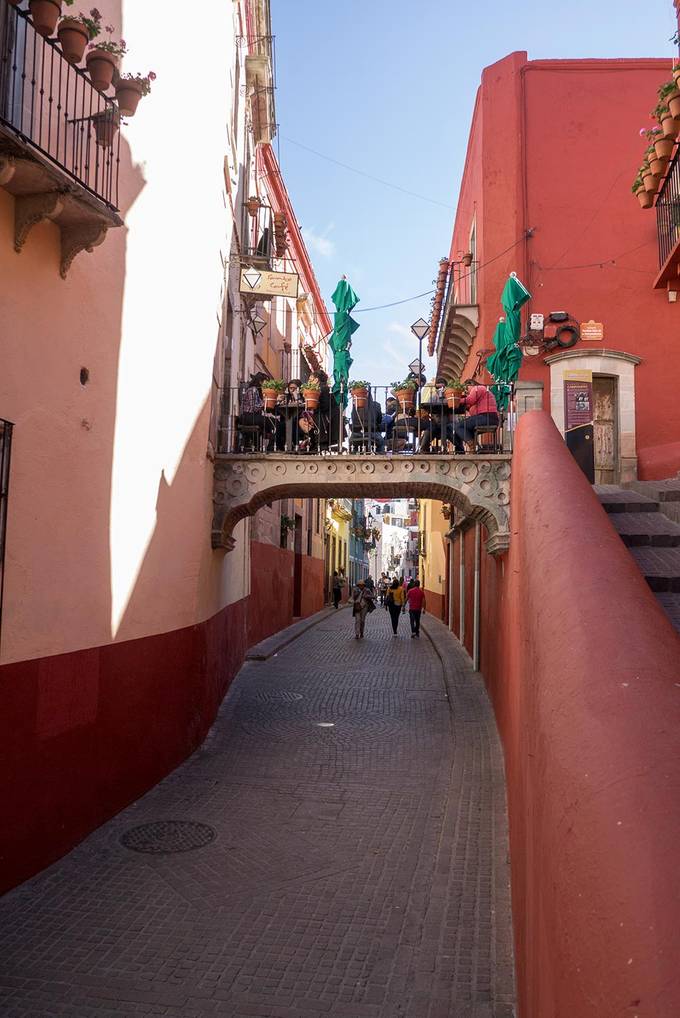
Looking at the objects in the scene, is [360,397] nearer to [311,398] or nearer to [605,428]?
[311,398]

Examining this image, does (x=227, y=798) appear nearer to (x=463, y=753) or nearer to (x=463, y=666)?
(x=463, y=753)

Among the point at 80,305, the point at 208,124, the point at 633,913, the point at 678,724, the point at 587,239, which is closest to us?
the point at 633,913

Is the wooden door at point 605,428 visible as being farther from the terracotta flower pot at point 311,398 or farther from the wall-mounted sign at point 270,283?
the wall-mounted sign at point 270,283

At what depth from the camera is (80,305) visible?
681 cm

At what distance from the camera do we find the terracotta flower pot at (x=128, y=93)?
6.73m

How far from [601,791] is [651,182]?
7.32 meters

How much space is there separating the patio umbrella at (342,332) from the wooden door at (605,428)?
17.5 feet

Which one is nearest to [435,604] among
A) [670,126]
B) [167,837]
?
[167,837]

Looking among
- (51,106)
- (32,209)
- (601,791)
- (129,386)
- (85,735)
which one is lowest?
(85,735)

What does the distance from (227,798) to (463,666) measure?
8.44 meters

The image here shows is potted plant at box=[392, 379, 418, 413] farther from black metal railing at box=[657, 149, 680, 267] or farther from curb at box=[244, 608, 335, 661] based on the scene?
curb at box=[244, 608, 335, 661]

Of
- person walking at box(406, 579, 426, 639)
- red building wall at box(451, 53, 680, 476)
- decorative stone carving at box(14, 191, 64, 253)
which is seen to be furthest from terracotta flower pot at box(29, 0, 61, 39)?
person walking at box(406, 579, 426, 639)

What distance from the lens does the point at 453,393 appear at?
39.5 feet

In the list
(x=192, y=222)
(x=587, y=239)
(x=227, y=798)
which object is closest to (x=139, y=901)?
(x=227, y=798)
